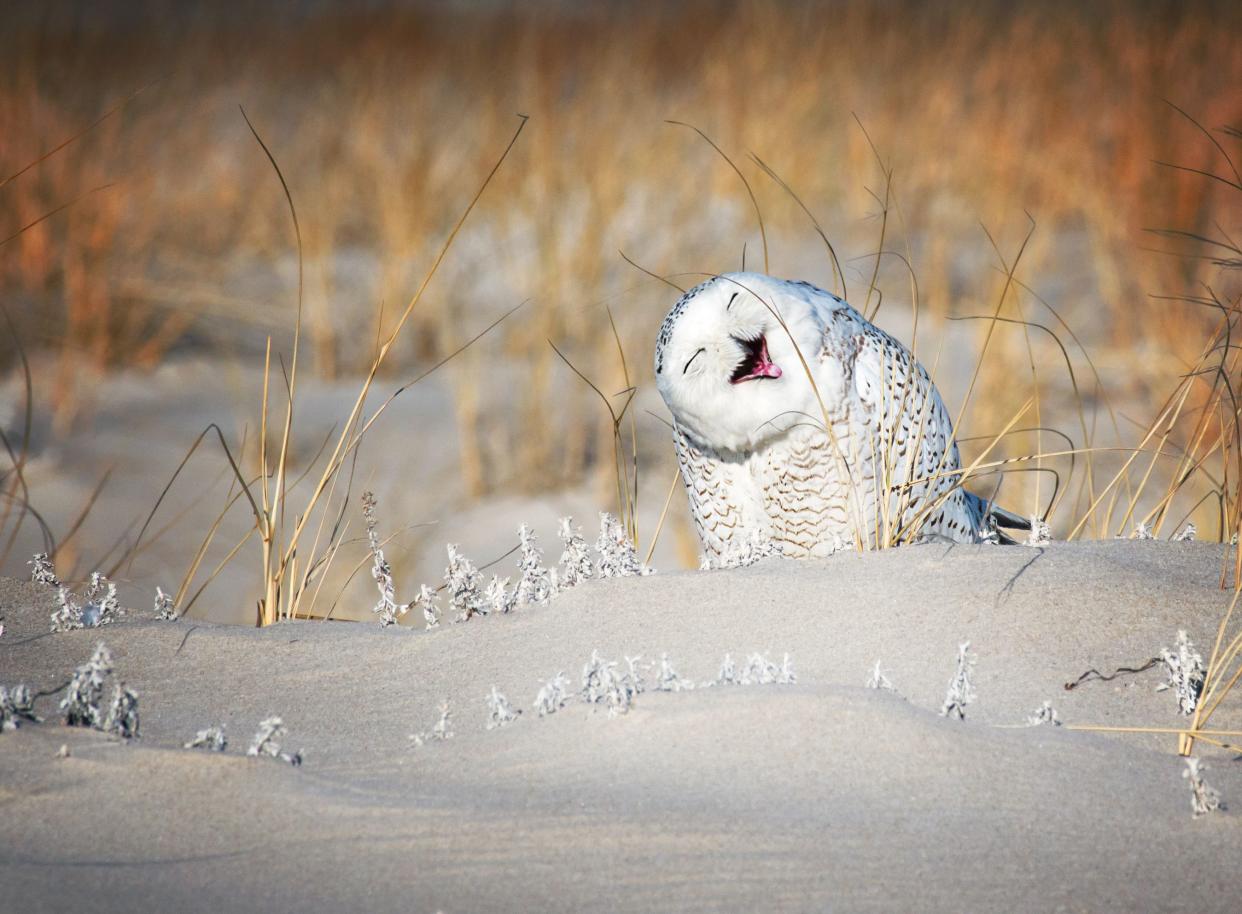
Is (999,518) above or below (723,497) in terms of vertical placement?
below

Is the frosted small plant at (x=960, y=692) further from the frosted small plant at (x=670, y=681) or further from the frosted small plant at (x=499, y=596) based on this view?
the frosted small plant at (x=499, y=596)

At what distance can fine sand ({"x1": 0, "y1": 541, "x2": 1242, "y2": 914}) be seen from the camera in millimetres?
1278

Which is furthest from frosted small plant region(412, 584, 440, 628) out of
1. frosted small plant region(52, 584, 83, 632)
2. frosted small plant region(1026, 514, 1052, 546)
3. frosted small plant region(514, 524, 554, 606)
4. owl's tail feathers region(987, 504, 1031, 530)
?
owl's tail feathers region(987, 504, 1031, 530)

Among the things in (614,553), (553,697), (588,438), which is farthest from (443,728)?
(588,438)

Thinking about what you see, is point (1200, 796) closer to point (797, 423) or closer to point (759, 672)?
point (759, 672)

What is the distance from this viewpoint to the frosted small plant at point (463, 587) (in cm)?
221

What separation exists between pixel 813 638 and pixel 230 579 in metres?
3.86

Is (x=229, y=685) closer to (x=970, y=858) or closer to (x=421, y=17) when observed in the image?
(x=970, y=858)

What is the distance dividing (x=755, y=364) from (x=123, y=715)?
130 cm

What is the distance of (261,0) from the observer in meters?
12.6

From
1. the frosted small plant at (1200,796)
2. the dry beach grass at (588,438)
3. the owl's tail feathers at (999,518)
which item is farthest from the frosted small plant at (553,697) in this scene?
the owl's tail feathers at (999,518)

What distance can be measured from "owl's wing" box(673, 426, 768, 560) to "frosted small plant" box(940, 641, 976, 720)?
2.79 feet

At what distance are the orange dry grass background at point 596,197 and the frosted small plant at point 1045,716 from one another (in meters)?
2.68

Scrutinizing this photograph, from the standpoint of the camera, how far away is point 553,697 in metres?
1.71
